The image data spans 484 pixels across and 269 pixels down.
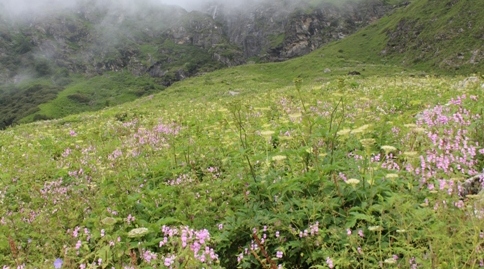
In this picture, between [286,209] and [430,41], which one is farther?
[430,41]

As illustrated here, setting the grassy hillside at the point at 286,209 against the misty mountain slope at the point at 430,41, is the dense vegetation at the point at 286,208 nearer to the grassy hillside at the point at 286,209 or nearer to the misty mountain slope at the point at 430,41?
the grassy hillside at the point at 286,209

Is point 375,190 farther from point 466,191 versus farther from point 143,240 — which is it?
point 143,240

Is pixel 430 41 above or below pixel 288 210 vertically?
below

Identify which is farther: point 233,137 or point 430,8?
point 430,8

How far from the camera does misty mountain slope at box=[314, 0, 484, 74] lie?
117m

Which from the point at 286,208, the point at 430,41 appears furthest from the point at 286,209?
the point at 430,41

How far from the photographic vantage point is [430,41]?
5182 inches

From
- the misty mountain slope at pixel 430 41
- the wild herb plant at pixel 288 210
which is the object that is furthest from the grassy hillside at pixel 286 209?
the misty mountain slope at pixel 430 41

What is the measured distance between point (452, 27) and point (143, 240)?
15183 centimetres

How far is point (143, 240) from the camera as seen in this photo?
4.64 metres

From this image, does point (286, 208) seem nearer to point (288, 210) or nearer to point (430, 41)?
point (288, 210)

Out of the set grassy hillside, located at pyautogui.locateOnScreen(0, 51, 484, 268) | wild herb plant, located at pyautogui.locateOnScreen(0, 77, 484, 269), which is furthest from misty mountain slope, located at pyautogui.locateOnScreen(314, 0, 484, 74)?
wild herb plant, located at pyautogui.locateOnScreen(0, 77, 484, 269)

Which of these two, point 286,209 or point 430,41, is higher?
point 286,209

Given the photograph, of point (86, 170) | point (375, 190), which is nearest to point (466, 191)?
point (375, 190)
